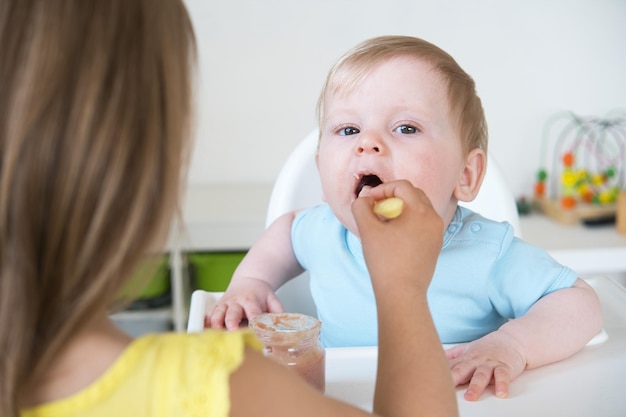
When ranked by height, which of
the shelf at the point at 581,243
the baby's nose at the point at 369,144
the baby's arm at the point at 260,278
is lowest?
the shelf at the point at 581,243

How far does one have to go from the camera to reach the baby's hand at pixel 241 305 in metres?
0.89

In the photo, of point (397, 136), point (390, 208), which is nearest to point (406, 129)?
point (397, 136)

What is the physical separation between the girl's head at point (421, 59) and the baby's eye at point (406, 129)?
0.19 feet

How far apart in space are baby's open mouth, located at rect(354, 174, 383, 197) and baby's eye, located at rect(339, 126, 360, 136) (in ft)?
0.21

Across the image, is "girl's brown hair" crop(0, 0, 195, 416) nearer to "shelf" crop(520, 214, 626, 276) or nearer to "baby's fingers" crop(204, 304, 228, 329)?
"baby's fingers" crop(204, 304, 228, 329)

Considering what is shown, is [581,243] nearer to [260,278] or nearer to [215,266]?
[215,266]

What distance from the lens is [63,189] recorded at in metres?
0.46

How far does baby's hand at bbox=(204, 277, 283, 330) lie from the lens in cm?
89

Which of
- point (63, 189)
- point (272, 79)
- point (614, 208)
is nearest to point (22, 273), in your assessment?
point (63, 189)

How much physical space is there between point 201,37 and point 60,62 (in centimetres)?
192

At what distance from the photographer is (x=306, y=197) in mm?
1227

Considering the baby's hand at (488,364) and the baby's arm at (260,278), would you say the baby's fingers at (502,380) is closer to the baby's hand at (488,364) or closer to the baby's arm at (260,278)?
the baby's hand at (488,364)

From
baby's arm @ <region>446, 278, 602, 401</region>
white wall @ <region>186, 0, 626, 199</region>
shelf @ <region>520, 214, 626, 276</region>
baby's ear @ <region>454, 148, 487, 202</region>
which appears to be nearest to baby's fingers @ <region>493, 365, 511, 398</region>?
baby's arm @ <region>446, 278, 602, 401</region>

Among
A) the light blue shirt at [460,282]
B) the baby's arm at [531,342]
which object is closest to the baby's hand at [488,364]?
the baby's arm at [531,342]
